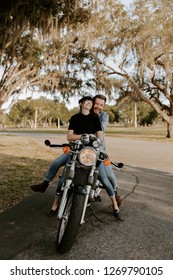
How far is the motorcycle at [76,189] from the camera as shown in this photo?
3.63 metres

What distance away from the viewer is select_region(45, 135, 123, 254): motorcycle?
3.63 m

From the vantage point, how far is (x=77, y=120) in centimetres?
493

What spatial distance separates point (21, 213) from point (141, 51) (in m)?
25.0

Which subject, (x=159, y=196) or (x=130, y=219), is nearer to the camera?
(x=130, y=219)

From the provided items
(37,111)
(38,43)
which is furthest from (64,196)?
(37,111)

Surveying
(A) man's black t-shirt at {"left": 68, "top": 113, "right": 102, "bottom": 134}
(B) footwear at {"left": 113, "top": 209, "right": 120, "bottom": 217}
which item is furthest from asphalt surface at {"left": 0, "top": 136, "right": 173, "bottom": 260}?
(A) man's black t-shirt at {"left": 68, "top": 113, "right": 102, "bottom": 134}

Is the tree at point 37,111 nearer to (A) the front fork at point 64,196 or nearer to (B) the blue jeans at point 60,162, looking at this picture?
(B) the blue jeans at point 60,162

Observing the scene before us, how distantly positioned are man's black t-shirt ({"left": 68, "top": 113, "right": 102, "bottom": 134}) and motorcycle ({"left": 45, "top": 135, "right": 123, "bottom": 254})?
2.71ft

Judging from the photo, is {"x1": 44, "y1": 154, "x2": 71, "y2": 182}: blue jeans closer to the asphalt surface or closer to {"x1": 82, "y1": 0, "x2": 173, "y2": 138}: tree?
the asphalt surface

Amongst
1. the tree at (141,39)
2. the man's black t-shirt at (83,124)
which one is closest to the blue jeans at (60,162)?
the man's black t-shirt at (83,124)
